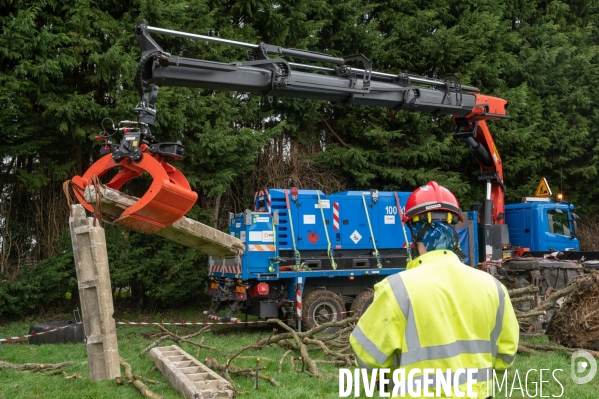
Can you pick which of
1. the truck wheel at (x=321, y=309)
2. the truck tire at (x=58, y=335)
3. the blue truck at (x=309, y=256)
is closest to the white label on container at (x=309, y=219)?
the blue truck at (x=309, y=256)

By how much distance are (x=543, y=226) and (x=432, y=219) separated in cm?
1260

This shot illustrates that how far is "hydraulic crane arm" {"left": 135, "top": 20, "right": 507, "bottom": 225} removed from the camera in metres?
7.81

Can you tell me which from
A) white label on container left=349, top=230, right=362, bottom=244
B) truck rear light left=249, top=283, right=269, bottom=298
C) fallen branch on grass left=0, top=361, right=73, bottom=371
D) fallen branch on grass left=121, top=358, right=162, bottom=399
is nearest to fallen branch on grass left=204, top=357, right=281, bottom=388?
fallen branch on grass left=121, top=358, right=162, bottom=399

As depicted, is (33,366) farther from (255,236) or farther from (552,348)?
(552,348)

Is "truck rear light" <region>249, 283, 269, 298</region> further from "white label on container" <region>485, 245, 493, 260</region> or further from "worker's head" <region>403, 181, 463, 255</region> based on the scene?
"worker's head" <region>403, 181, 463, 255</region>

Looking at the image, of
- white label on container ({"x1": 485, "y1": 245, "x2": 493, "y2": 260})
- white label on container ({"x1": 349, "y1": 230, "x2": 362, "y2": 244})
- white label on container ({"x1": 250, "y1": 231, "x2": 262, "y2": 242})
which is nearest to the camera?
white label on container ({"x1": 250, "y1": 231, "x2": 262, "y2": 242})

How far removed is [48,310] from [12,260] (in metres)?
1.29

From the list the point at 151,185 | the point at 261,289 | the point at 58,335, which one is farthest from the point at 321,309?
the point at 151,185

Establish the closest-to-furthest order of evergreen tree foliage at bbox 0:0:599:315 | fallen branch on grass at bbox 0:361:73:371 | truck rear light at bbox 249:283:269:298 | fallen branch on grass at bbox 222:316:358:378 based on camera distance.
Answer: fallen branch on grass at bbox 222:316:358:378
fallen branch on grass at bbox 0:361:73:371
truck rear light at bbox 249:283:269:298
evergreen tree foliage at bbox 0:0:599:315

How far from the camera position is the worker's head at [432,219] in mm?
2873

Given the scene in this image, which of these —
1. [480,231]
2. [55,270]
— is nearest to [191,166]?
[55,270]

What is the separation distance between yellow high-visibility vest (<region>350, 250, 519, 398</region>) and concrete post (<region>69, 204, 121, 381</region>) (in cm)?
502

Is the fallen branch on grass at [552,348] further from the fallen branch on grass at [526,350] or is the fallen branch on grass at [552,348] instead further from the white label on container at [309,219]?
the white label on container at [309,219]

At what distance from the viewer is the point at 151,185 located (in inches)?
255
